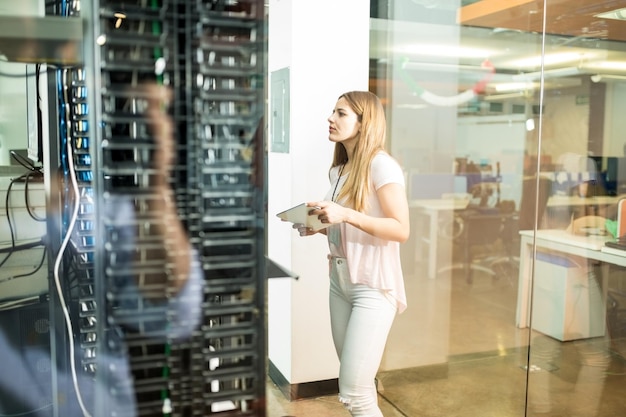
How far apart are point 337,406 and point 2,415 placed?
1513mm

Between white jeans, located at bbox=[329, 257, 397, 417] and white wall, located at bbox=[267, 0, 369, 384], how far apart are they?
2.80 feet

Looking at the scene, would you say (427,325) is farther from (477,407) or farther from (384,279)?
(384,279)

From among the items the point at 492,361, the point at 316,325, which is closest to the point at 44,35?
the point at 316,325

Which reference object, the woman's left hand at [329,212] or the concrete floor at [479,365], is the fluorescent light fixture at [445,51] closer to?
the concrete floor at [479,365]

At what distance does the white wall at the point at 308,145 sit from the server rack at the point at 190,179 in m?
2.14

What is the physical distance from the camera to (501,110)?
3602mm

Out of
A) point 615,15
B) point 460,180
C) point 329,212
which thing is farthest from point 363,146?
point 615,15

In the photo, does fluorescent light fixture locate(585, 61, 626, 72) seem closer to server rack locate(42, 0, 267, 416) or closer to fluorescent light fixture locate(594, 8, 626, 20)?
fluorescent light fixture locate(594, 8, 626, 20)

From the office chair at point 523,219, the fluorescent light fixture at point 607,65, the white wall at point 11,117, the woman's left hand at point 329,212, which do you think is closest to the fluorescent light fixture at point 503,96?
the fluorescent light fixture at point 607,65

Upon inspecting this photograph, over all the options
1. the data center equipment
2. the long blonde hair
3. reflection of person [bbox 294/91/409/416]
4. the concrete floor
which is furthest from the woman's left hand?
the concrete floor

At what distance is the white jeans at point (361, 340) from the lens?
199cm

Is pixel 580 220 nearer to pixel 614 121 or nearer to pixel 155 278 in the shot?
pixel 614 121

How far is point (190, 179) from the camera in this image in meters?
0.67

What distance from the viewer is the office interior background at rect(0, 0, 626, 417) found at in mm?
2307
